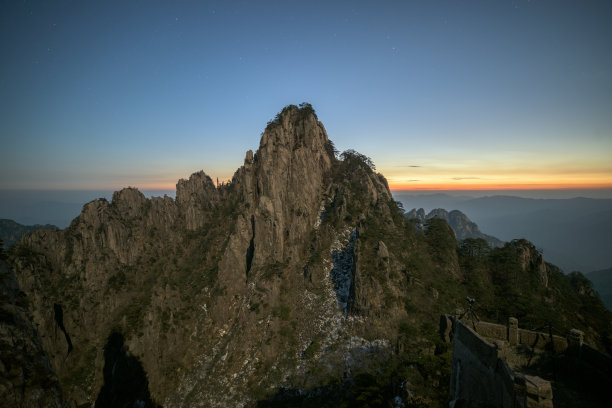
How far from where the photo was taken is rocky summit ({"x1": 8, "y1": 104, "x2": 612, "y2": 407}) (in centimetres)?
3666

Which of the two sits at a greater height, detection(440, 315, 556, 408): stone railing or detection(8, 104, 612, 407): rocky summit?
detection(440, 315, 556, 408): stone railing

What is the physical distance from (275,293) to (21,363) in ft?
121

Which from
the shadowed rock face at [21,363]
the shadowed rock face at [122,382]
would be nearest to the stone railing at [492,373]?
the shadowed rock face at [21,363]

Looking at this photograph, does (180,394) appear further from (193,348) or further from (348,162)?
(348,162)

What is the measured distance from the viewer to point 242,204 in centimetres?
5728

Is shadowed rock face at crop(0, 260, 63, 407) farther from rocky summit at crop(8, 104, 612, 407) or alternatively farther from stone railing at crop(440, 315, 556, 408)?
rocky summit at crop(8, 104, 612, 407)

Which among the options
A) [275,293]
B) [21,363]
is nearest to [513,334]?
[21,363]

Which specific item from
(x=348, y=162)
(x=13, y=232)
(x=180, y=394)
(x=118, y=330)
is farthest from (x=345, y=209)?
(x=13, y=232)

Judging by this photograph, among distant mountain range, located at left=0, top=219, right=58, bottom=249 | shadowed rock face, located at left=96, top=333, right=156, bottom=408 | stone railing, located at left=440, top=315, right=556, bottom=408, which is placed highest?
stone railing, located at left=440, top=315, right=556, bottom=408

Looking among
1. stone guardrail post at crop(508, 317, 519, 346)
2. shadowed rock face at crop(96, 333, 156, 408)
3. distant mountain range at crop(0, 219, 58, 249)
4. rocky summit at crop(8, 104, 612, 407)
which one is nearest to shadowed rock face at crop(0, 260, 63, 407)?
stone guardrail post at crop(508, 317, 519, 346)

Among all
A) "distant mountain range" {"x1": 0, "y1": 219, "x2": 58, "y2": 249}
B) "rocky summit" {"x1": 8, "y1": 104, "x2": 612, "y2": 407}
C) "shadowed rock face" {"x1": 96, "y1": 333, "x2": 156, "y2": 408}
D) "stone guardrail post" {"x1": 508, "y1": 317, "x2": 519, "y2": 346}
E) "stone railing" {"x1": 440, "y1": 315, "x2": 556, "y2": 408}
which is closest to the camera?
"stone railing" {"x1": 440, "y1": 315, "x2": 556, "y2": 408}

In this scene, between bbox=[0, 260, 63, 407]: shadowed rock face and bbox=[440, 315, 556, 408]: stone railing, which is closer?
bbox=[440, 315, 556, 408]: stone railing

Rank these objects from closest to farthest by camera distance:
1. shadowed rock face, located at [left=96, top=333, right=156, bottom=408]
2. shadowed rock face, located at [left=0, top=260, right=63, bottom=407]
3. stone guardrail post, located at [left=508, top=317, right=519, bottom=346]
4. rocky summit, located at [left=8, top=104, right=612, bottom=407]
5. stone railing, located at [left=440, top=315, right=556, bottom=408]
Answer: stone railing, located at [left=440, top=315, right=556, bottom=408], shadowed rock face, located at [left=0, top=260, right=63, bottom=407], stone guardrail post, located at [left=508, top=317, right=519, bottom=346], rocky summit, located at [left=8, top=104, right=612, bottom=407], shadowed rock face, located at [left=96, top=333, right=156, bottom=408]

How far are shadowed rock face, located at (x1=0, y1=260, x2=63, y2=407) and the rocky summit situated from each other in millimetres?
25460
